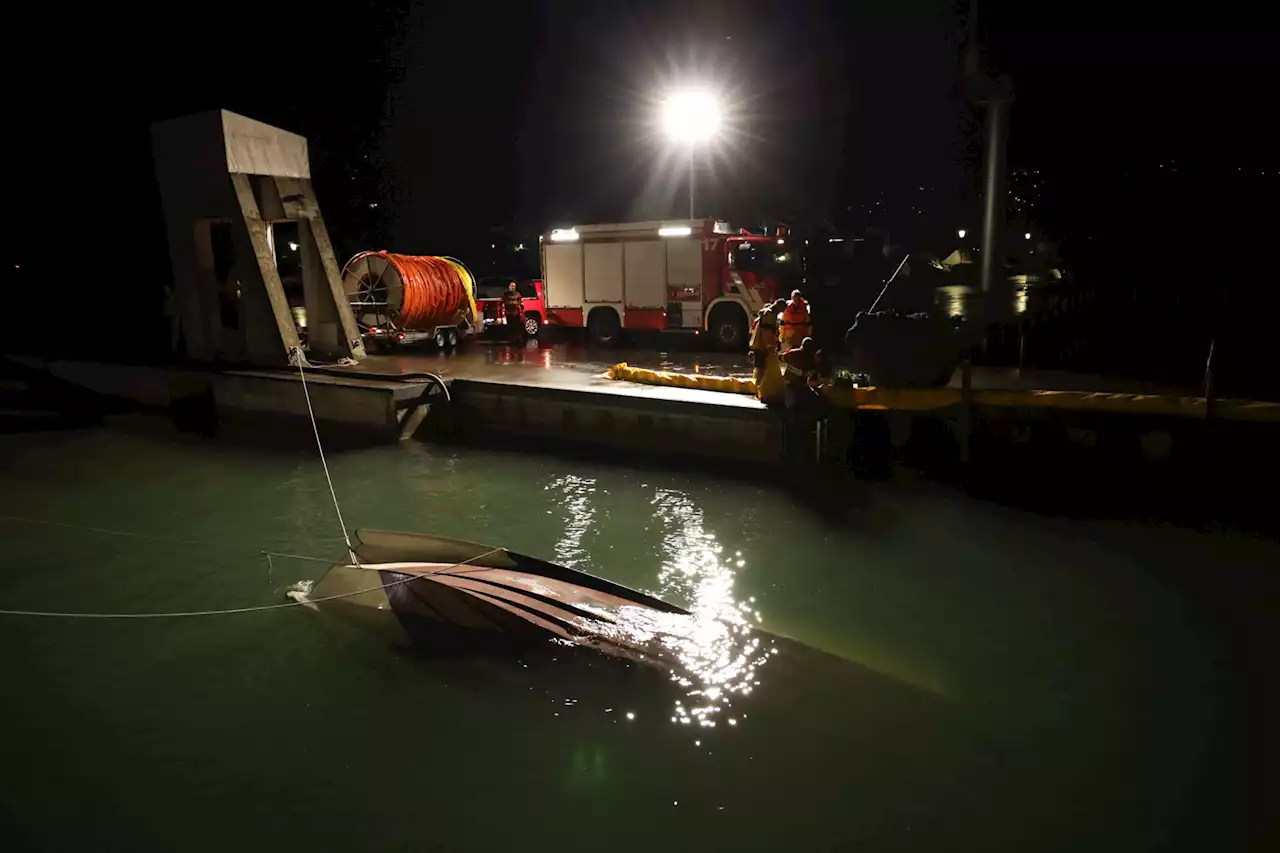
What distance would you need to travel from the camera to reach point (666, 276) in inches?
695

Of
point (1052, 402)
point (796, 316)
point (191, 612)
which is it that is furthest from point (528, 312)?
point (191, 612)

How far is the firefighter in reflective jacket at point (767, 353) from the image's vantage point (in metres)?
10.7

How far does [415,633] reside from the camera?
601cm

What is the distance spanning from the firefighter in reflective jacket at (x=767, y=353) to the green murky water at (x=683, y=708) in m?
2.46

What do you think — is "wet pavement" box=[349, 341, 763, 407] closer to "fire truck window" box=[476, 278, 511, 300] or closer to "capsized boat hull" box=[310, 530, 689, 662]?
"capsized boat hull" box=[310, 530, 689, 662]

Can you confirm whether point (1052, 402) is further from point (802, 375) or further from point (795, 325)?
point (795, 325)

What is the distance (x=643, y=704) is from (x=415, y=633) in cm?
173

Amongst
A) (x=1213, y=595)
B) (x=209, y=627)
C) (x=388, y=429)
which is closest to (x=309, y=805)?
(x=209, y=627)

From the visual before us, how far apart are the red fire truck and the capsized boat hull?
10.9 m

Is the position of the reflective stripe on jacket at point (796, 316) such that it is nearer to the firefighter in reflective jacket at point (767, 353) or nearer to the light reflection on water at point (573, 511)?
the firefighter in reflective jacket at point (767, 353)

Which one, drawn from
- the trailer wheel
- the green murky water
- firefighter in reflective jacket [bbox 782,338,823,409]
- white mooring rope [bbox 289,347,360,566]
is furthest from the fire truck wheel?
the green murky water

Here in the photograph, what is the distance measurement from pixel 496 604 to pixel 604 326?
13.3 meters

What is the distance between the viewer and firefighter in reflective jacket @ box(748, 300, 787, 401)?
35.2 ft

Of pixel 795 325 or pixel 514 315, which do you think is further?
pixel 514 315
